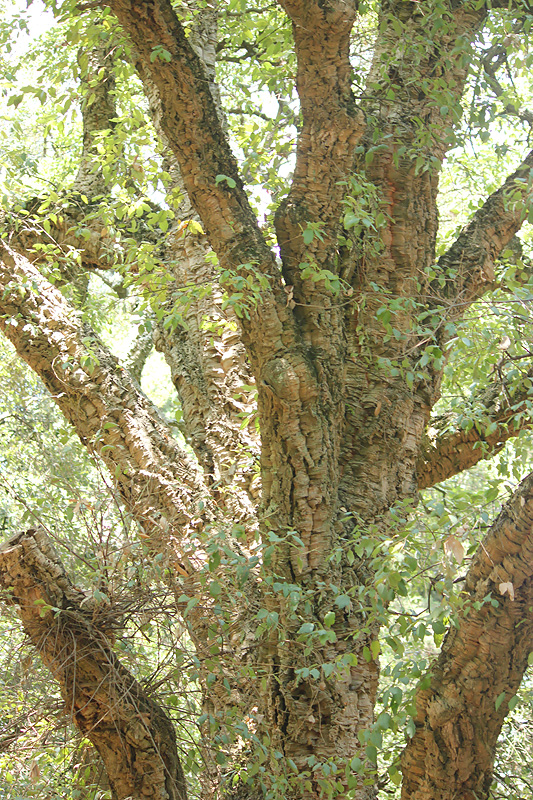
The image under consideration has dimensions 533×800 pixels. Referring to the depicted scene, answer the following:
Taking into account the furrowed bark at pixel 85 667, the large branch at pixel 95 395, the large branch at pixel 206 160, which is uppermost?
the large branch at pixel 206 160

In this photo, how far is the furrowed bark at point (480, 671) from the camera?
94.3 inches

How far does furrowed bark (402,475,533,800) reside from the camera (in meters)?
2.39

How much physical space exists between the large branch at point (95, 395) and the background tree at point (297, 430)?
0.05ft

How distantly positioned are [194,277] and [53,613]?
235cm

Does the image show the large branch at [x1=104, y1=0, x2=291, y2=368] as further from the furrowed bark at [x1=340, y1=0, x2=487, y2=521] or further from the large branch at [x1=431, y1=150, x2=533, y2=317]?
the large branch at [x1=431, y1=150, x2=533, y2=317]

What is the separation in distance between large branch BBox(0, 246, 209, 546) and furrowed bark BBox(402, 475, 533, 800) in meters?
1.54

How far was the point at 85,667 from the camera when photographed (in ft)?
8.92

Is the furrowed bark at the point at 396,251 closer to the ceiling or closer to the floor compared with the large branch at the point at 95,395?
closer to the ceiling

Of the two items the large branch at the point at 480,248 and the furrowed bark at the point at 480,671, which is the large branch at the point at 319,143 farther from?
the furrowed bark at the point at 480,671

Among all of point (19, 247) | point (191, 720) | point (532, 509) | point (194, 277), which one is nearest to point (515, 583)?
point (532, 509)

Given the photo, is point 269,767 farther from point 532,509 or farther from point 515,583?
point 532,509

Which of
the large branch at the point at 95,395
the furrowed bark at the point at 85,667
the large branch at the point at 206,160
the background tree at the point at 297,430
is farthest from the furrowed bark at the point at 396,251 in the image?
the furrowed bark at the point at 85,667

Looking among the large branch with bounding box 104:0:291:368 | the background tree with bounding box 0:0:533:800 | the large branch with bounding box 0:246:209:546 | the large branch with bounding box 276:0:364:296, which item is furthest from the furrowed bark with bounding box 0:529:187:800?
the large branch with bounding box 276:0:364:296

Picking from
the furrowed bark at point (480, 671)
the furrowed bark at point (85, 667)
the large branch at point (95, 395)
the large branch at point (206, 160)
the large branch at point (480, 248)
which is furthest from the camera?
the large branch at point (480, 248)
